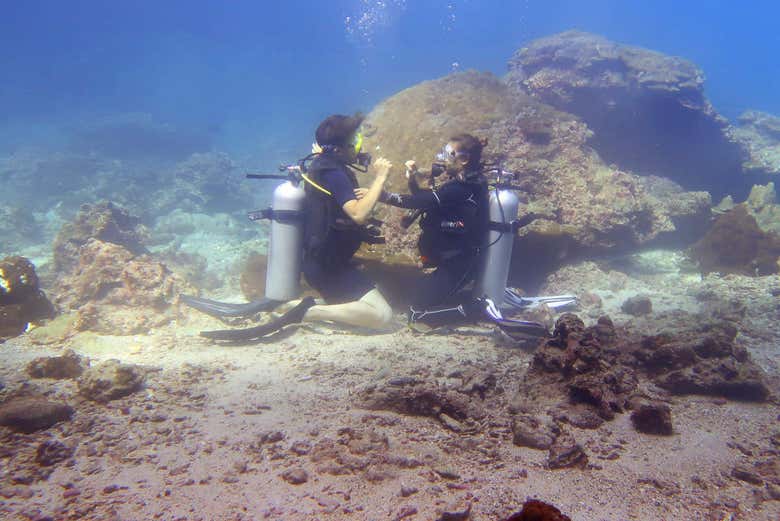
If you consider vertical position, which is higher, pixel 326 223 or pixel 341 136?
pixel 341 136

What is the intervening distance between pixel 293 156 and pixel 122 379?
3063 cm

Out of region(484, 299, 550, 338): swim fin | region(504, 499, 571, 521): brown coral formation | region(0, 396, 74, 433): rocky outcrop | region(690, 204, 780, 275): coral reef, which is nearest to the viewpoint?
region(504, 499, 571, 521): brown coral formation

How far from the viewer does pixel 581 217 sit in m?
7.39

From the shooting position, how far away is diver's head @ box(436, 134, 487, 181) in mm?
5395

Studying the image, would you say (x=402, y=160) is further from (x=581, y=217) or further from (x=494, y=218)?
(x=581, y=217)

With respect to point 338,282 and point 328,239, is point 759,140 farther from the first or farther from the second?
point 328,239

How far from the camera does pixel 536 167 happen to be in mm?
7961

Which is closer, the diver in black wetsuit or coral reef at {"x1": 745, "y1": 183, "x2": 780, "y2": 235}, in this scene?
the diver in black wetsuit

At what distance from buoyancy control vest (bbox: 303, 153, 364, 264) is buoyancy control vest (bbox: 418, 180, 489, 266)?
1.03 meters

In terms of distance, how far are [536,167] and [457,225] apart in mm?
3570

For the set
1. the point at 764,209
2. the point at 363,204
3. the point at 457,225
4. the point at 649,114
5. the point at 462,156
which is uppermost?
the point at 649,114

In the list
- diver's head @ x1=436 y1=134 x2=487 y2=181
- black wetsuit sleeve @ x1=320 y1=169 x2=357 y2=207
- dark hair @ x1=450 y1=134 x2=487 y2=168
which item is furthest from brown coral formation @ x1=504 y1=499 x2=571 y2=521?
dark hair @ x1=450 y1=134 x2=487 y2=168

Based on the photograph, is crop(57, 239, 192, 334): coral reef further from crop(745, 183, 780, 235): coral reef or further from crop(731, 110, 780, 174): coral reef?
crop(731, 110, 780, 174): coral reef

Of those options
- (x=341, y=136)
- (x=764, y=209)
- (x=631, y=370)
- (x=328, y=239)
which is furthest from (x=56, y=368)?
(x=764, y=209)
